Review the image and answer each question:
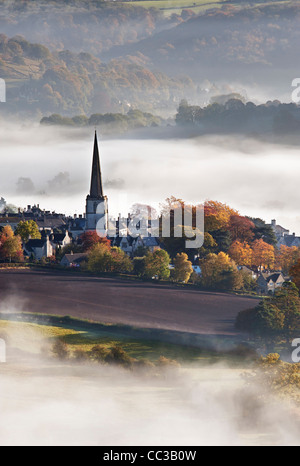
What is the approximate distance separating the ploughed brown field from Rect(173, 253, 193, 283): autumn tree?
9.84 feet

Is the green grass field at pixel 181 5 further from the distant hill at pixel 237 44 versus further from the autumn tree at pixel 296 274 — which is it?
the autumn tree at pixel 296 274

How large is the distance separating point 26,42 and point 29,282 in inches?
3841

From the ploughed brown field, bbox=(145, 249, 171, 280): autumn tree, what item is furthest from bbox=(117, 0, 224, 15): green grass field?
the ploughed brown field

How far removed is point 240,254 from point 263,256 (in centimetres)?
324

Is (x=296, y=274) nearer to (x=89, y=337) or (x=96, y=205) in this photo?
(x=89, y=337)

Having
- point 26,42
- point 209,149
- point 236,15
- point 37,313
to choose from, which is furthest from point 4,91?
point 37,313

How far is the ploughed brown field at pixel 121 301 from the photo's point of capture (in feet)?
273

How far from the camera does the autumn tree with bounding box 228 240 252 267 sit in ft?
356

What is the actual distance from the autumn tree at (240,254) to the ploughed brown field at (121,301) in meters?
14.9

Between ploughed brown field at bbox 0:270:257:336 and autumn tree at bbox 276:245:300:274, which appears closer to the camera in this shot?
ploughed brown field at bbox 0:270:257:336

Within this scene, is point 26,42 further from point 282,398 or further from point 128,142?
point 282,398

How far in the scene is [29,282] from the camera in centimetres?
9362

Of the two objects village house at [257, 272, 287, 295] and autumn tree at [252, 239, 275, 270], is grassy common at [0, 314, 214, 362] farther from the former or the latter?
autumn tree at [252, 239, 275, 270]

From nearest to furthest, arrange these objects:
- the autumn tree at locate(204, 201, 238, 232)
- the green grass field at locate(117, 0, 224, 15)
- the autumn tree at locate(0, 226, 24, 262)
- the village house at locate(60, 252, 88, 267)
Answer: the autumn tree at locate(0, 226, 24, 262) → the village house at locate(60, 252, 88, 267) → the autumn tree at locate(204, 201, 238, 232) → the green grass field at locate(117, 0, 224, 15)
